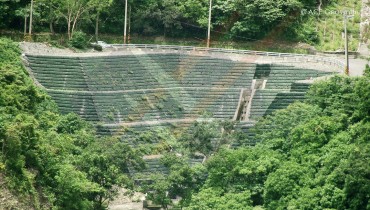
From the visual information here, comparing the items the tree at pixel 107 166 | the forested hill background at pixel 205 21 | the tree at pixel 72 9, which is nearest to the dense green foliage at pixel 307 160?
the tree at pixel 107 166

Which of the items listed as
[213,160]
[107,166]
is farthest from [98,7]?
[107,166]

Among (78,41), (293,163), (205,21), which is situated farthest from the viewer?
(205,21)

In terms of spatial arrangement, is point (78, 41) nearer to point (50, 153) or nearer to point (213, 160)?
point (213, 160)

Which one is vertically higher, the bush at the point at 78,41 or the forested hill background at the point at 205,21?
the forested hill background at the point at 205,21

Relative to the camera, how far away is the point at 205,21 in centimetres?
8969

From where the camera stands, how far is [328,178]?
6800 cm

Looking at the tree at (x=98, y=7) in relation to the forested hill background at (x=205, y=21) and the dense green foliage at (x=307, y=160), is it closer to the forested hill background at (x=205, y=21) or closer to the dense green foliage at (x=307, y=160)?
the forested hill background at (x=205, y=21)

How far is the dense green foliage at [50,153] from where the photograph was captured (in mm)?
65000

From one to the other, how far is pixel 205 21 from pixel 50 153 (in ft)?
76.8

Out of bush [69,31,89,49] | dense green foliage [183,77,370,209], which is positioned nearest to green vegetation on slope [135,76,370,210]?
dense green foliage [183,77,370,209]

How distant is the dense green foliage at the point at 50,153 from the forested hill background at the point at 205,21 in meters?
9.66

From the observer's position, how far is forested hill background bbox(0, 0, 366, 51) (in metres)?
87.6

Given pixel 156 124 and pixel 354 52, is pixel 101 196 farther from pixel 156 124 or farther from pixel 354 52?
pixel 354 52

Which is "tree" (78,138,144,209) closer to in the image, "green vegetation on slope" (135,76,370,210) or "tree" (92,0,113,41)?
"green vegetation on slope" (135,76,370,210)
